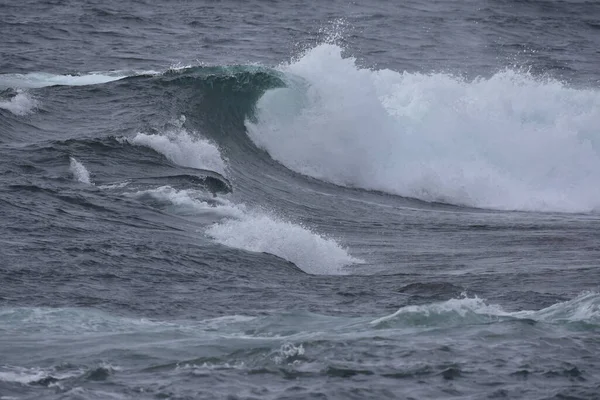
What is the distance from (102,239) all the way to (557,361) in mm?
6720

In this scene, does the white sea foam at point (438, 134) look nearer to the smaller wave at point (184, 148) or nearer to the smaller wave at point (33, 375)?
the smaller wave at point (184, 148)

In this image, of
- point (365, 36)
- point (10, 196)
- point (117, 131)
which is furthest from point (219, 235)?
point (365, 36)

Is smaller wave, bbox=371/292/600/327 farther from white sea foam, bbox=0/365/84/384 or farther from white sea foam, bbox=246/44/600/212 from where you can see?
white sea foam, bbox=246/44/600/212

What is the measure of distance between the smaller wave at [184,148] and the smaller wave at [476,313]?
29.1 ft

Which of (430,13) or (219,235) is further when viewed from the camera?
(430,13)

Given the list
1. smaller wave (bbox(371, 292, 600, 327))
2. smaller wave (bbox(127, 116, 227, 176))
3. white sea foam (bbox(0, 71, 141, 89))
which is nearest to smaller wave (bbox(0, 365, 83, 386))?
smaller wave (bbox(371, 292, 600, 327))

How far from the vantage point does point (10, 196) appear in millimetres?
17094

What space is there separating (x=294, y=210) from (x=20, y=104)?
7.22m

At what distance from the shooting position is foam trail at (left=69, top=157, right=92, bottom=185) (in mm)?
18641

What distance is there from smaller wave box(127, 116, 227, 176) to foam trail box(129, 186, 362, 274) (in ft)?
9.60

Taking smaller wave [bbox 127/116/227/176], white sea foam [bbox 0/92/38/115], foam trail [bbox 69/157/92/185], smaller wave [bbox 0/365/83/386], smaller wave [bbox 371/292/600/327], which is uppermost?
white sea foam [bbox 0/92/38/115]

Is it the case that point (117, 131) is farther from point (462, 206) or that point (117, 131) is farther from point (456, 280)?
point (456, 280)

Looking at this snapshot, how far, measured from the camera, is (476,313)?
12656 mm

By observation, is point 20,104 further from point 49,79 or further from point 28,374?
point 28,374
